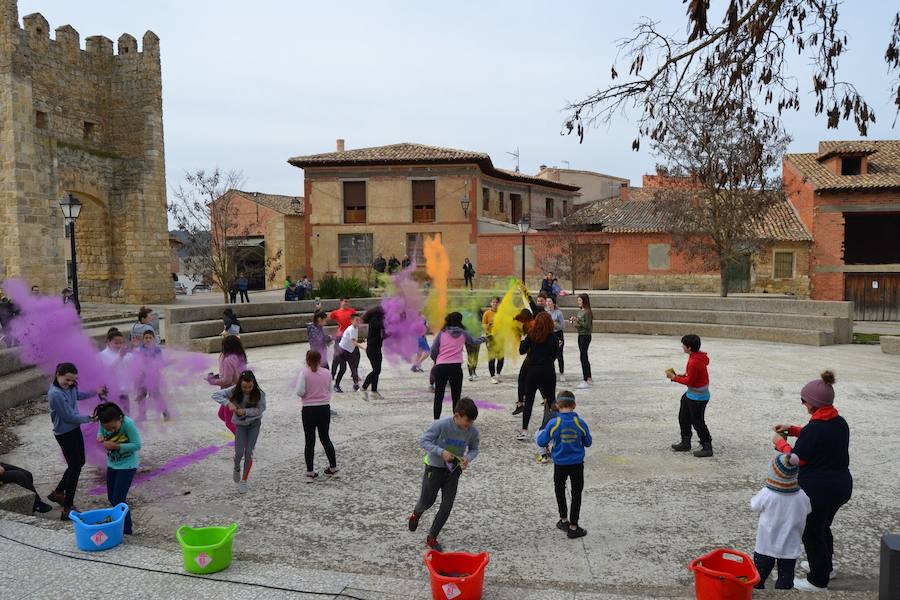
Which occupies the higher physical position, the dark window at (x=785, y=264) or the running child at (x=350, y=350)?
the dark window at (x=785, y=264)

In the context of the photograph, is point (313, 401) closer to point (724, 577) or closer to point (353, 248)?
point (724, 577)

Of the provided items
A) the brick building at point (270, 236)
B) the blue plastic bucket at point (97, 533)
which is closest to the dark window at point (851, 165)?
the brick building at point (270, 236)

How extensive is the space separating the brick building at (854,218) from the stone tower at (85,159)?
2829 centimetres

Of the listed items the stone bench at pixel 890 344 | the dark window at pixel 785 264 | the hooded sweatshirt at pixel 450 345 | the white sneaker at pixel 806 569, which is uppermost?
the dark window at pixel 785 264

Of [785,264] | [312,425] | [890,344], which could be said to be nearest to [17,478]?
[312,425]

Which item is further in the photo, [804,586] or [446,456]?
[446,456]

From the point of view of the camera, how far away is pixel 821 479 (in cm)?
470

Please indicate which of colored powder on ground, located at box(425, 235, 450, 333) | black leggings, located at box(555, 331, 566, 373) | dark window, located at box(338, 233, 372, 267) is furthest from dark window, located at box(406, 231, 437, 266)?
black leggings, located at box(555, 331, 566, 373)

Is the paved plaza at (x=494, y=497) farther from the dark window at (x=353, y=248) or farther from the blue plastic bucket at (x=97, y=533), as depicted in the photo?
the dark window at (x=353, y=248)

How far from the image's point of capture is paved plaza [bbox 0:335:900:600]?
4934 millimetres

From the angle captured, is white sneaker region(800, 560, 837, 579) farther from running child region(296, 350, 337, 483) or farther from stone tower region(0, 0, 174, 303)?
stone tower region(0, 0, 174, 303)

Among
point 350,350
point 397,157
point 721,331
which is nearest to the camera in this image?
point 350,350

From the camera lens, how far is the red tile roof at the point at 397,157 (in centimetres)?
3566

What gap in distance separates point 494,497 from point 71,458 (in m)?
4.17
